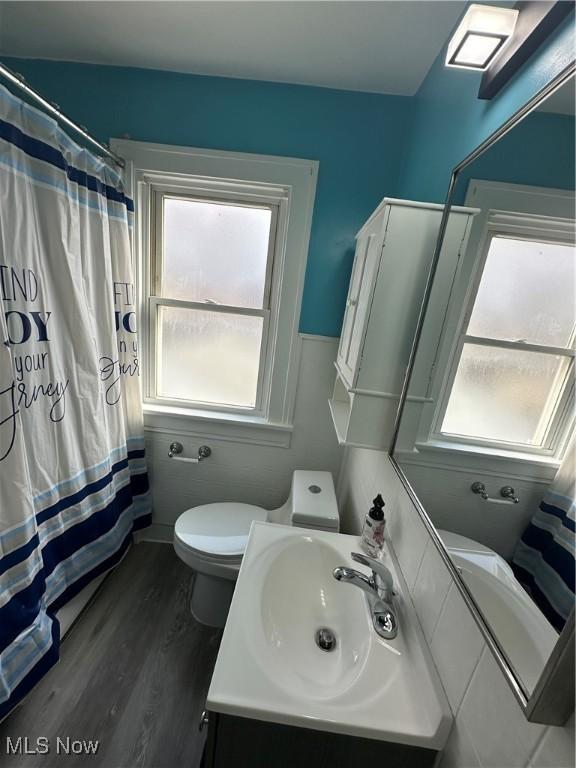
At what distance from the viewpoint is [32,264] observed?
3.48ft

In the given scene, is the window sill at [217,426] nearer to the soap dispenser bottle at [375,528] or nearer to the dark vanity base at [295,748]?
the soap dispenser bottle at [375,528]

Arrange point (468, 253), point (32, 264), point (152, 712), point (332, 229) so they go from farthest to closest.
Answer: point (332, 229) → point (152, 712) → point (32, 264) → point (468, 253)

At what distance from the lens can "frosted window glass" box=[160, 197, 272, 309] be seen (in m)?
1.62


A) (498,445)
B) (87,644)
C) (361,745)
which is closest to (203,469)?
(87,644)

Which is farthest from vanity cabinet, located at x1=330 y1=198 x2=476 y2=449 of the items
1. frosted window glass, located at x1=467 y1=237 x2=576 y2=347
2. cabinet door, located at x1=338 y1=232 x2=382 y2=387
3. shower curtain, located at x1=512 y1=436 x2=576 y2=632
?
shower curtain, located at x1=512 y1=436 x2=576 y2=632

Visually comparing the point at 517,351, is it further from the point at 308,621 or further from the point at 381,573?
the point at 308,621

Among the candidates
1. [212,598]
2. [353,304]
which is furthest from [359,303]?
[212,598]

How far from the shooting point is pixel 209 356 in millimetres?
1798

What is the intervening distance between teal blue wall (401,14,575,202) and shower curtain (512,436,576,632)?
0.49 meters

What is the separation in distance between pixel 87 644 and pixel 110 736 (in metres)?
0.38

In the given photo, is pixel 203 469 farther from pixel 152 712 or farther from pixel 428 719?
pixel 428 719

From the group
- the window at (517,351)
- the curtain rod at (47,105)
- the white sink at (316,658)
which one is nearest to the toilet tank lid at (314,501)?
the white sink at (316,658)

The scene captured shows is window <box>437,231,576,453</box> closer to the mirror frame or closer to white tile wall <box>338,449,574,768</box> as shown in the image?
the mirror frame

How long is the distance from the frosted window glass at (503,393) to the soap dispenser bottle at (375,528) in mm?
343
